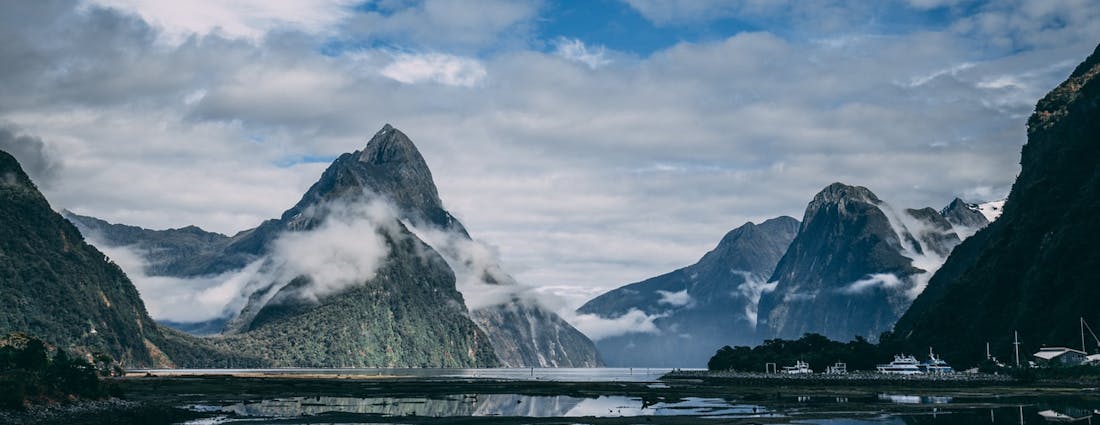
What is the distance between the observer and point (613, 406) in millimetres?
112125

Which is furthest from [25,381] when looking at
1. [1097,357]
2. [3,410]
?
[1097,357]

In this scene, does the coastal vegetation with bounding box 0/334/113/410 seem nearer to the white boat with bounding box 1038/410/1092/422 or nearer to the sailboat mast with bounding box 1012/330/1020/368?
the white boat with bounding box 1038/410/1092/422

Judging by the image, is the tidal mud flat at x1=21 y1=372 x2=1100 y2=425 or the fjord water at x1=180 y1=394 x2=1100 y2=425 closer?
the fjord water at x1=180 y1=394 x2=1100 y2=425

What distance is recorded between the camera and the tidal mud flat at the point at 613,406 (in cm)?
8719

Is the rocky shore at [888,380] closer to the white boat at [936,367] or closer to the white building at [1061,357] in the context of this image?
the white building at [1061,357]

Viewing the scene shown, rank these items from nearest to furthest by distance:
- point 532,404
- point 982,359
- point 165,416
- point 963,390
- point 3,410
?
point 3,410 → point 165,416 → point 532,404 → point 963,390 → point 982,359

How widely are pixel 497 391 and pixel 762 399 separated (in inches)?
1793

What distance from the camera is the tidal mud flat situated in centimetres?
8719

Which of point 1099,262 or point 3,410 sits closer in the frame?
point 3,410

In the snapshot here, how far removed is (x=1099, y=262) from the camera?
17912 centimetres

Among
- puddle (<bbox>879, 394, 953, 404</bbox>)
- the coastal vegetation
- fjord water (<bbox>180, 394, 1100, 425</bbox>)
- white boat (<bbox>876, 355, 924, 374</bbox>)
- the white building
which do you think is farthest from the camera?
white boat (<bbox>876, 355, 924, 374</bbox>)

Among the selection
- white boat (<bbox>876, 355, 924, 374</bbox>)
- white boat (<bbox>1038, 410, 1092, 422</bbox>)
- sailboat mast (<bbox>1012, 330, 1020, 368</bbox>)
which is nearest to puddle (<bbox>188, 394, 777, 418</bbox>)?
white boat (<bbox>1038, 410, 1092, 422</bbox>)

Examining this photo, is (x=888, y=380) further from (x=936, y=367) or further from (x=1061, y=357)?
(x=1061, y=357)

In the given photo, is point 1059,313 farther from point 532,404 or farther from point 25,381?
point 25,381
